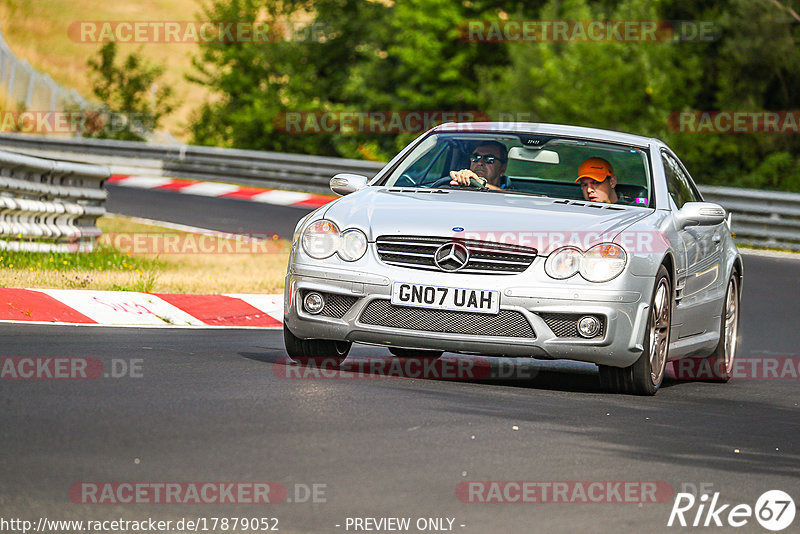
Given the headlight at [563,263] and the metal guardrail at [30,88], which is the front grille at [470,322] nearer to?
the headlight at [563,263]

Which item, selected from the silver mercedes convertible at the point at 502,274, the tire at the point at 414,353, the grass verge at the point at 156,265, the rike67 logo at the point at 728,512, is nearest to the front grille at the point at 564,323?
the silver mercedes convertible at the point at 502,274

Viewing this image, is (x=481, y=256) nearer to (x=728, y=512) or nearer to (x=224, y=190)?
(x=728, y=512)

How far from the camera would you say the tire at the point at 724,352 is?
9641mm

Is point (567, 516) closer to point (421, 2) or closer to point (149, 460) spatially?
point (149, 460)

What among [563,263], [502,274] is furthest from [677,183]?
[502,274]

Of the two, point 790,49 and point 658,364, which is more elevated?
point 790,49

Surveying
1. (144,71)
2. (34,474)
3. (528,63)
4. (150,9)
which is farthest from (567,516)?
(150,9)

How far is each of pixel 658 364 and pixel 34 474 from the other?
4246mm

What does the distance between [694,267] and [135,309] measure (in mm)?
4202

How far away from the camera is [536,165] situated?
910 cm

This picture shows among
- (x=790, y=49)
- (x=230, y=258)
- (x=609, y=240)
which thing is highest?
(x=790, y=49)

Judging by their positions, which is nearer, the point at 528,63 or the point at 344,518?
the point at 344,518

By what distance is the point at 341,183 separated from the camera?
343 inches

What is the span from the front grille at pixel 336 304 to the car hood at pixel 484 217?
0.37 m
